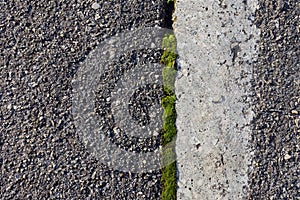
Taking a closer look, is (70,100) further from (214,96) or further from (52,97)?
(214,96)

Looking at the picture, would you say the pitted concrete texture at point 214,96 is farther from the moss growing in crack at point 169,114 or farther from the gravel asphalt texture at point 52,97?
the gravel asphalt texture at point 52,97

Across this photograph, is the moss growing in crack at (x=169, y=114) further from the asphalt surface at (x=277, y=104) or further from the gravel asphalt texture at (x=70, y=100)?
the asphalt surface at (x=277, y=104)

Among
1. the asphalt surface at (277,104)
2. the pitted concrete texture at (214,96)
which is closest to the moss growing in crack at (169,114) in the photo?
the pitted concrete texture at (214,96)

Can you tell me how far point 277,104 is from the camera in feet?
7.54

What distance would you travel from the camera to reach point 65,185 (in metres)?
2.25

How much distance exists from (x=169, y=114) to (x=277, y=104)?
0.46m

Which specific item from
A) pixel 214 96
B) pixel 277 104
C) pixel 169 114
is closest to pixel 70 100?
pixel 169 114

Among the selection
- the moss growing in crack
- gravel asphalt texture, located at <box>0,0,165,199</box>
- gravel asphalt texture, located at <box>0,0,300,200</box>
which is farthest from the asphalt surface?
gravel asphalt texture, located at <box>0,0,165,199</box>

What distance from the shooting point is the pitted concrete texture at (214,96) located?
2248mm

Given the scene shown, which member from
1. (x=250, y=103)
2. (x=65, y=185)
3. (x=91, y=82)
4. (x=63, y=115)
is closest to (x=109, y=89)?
(x=91, y=82)

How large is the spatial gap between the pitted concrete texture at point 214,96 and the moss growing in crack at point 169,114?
0.03 m

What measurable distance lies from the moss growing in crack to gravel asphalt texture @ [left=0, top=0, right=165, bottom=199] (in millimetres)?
47

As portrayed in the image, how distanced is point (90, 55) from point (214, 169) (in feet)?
2.39

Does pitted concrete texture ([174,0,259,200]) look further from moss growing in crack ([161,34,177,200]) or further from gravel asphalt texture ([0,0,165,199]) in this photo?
gravel asphalt texture ([0,0,165,199])
